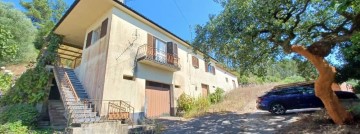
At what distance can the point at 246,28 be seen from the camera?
8.41 m

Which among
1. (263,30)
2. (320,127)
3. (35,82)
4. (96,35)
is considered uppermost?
(96,35)

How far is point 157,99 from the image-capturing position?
15.1 m

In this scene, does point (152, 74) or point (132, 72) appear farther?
point (152, 74)

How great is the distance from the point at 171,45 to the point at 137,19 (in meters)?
3.43

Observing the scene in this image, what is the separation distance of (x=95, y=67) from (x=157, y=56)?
13.8 ft

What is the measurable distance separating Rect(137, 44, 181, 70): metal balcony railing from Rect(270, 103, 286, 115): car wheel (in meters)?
7.16

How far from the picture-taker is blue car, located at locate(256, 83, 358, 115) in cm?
1202

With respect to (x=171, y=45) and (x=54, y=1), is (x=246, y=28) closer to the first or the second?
→ (x=171, y=45)

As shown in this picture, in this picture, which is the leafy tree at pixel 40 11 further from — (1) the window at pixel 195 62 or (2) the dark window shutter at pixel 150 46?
(2) the dark window shutter at pixel 150 46

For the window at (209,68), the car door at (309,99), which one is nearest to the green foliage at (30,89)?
the car door at (309,99)

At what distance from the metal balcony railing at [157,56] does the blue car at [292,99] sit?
6731mm

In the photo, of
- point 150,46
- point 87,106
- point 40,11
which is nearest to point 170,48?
point 150,46

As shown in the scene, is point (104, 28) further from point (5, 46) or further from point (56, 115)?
point (5, 46)

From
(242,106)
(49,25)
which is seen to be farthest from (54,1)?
(242,106)
